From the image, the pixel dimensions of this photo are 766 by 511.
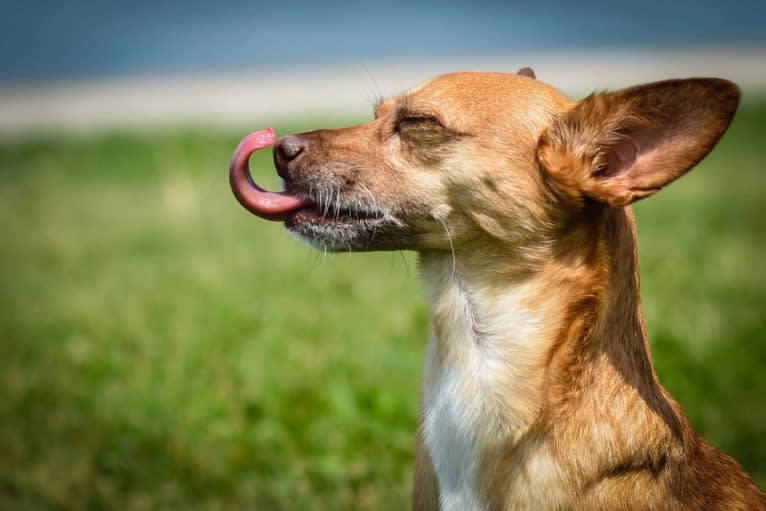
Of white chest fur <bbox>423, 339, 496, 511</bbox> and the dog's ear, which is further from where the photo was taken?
white chest fur <bbox>423, 339, 496, 511</bbox>

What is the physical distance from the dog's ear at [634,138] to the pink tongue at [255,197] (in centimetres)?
86

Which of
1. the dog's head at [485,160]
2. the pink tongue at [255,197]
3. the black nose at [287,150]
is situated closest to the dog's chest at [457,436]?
the dog's head at [485,160]

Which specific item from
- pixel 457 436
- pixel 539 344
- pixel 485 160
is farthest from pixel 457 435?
pixel 485 160

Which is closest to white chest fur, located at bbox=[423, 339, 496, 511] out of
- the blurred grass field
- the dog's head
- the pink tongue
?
the dog's head

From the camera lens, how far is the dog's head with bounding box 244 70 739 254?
256cm

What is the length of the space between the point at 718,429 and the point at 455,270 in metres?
2.24

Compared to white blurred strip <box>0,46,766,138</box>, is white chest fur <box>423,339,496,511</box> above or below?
below

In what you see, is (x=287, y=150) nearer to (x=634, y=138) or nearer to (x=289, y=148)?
(x=289, y=148)

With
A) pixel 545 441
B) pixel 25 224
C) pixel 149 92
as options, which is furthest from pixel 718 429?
pixel 149 92

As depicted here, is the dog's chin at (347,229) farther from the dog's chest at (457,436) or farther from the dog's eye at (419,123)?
the dog's chest at (457,436)

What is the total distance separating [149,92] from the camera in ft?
48.3

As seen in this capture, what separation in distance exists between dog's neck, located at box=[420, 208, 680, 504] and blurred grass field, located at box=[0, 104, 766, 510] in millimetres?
530

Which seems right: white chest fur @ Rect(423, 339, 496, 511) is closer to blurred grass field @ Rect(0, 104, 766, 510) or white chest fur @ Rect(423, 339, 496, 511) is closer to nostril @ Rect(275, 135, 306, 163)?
blurred grass field @ Rect(0, 104, 766, 510)

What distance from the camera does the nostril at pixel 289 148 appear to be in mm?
2988
